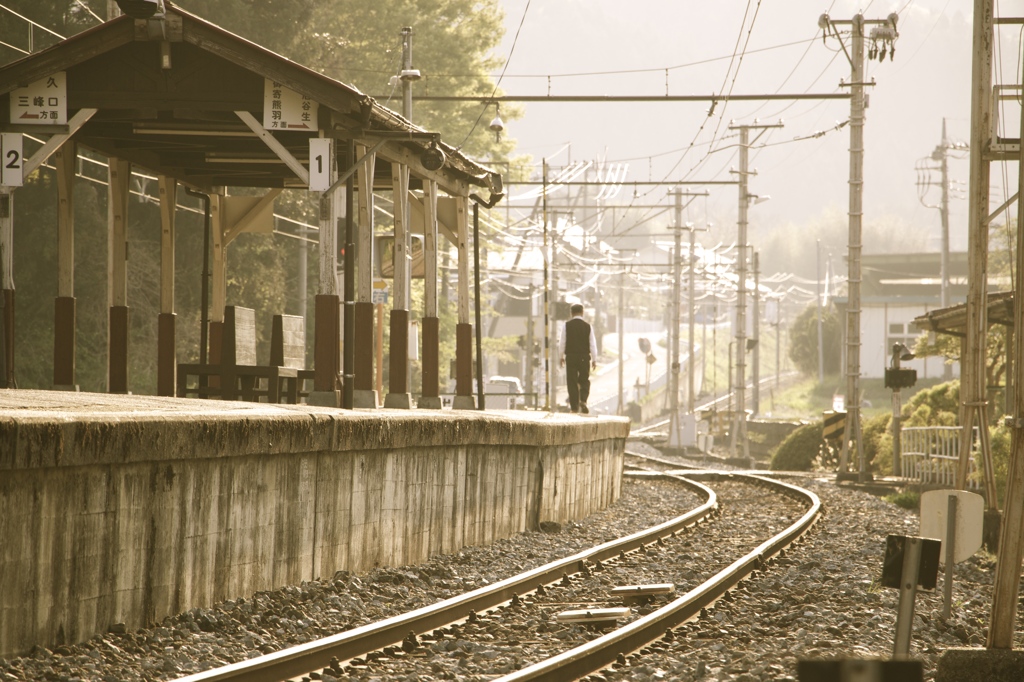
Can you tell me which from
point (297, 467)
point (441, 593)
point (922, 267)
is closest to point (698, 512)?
point (441, 593)

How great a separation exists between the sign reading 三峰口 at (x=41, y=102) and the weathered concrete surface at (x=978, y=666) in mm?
9386

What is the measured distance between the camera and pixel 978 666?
6773mm

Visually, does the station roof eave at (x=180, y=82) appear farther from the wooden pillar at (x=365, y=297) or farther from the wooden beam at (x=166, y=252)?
the wooden beam at (x=166, y=252)

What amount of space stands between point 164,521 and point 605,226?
147947mm

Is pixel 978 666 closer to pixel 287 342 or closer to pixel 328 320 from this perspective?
pixel 328 320

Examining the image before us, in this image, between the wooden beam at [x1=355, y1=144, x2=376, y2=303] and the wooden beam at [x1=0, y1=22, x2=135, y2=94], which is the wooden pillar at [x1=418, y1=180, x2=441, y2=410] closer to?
the wooden beam at [x1=355, y1=144, x2=376, y2=303]

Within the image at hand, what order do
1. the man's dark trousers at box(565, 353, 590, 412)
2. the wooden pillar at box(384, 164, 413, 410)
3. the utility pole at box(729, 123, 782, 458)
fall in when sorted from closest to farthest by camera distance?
1. the wooden pillar at box(384, 164, 413, 410)
2. the man's dark trousers at box(565, 353, 590, 412)
3. the utility pole at box(729, 123, 782, 458)

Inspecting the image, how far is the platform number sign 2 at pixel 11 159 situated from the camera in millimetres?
12523

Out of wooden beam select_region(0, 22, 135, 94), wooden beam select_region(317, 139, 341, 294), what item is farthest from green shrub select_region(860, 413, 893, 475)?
wooden beam select_region(0, 22, 135, 94)

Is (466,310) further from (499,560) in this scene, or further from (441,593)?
(441,593)

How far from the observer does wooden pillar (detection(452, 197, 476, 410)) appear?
651 inches

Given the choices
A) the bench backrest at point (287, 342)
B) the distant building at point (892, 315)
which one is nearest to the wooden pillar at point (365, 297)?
the bench backrest at point (287, 342)

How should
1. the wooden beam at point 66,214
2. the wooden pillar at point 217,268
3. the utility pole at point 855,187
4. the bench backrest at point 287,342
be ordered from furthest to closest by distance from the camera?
1. the utility pole at point 855,187
2. the wooden pillar at point 217,268
3. the bench backrest at point 287,342
4. the wooden beam at point 66,214

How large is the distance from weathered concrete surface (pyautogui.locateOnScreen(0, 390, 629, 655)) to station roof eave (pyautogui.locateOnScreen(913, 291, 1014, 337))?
1030 centimetres
